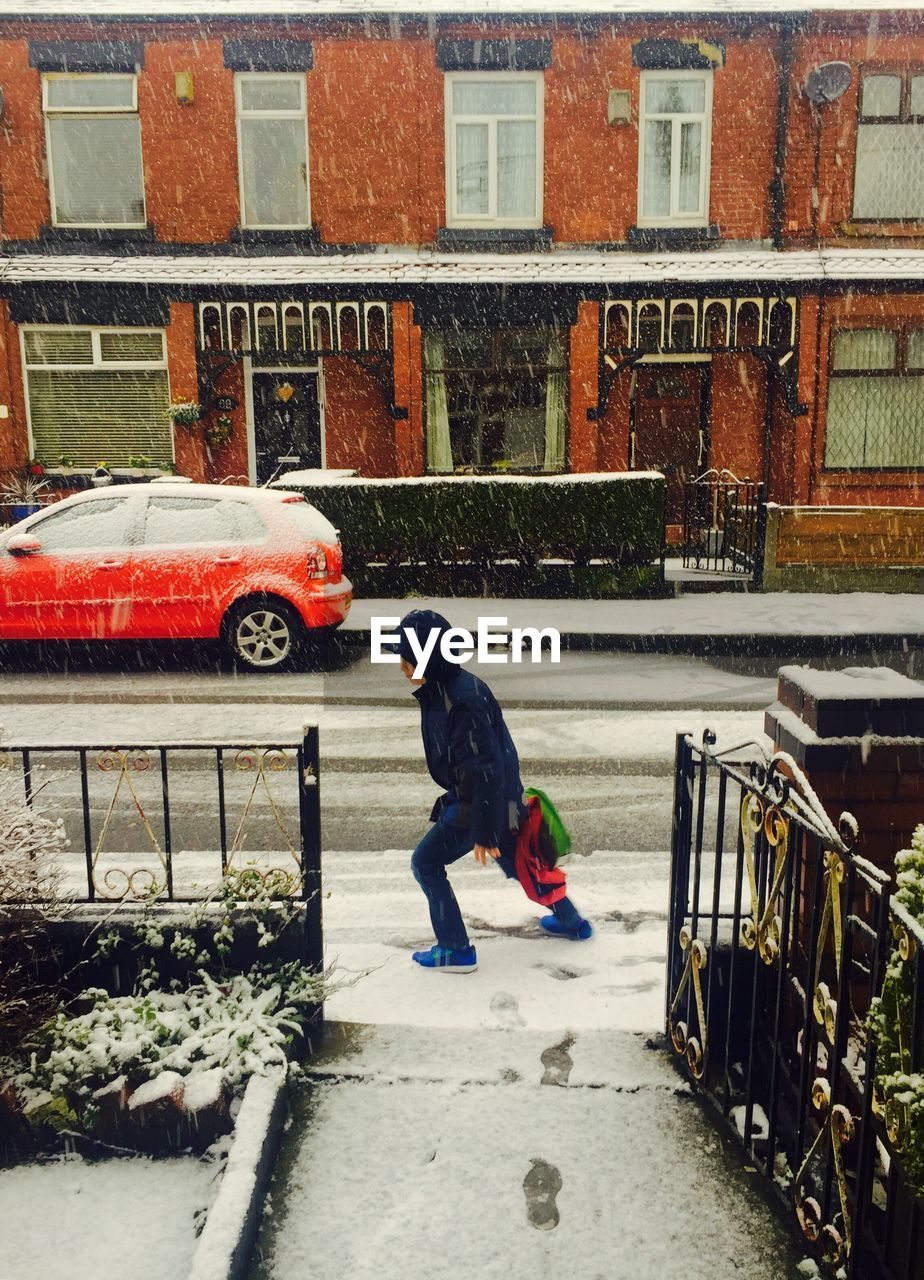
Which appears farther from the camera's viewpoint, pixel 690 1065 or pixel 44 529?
pixel 44 529

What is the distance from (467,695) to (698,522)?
13.7 meters

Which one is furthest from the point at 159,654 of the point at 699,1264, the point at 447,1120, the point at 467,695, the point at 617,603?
the point at 699,1264

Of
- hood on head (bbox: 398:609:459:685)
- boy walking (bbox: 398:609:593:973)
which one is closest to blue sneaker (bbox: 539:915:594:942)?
boy walking (bbox: 398:609:593:973)

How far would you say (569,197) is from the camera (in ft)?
58.2

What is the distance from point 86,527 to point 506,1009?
7993mm

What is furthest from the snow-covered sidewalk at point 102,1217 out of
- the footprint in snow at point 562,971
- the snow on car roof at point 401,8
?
the snow on car roof at point 401,8

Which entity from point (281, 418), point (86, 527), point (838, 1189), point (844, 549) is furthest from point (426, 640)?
point (281, 418)

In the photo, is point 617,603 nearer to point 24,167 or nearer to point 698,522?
point 698,522

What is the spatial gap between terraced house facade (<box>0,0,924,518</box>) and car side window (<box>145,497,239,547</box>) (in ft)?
25.0

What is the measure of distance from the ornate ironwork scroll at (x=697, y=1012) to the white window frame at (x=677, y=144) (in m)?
16.5

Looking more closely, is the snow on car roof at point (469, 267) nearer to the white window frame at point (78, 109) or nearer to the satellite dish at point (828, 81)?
the white window frame at point (78, 109)

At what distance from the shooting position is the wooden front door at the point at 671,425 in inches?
733

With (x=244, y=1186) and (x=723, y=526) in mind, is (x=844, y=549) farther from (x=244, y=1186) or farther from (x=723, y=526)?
(x=244, y=1186)

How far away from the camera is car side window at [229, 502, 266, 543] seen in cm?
1052
